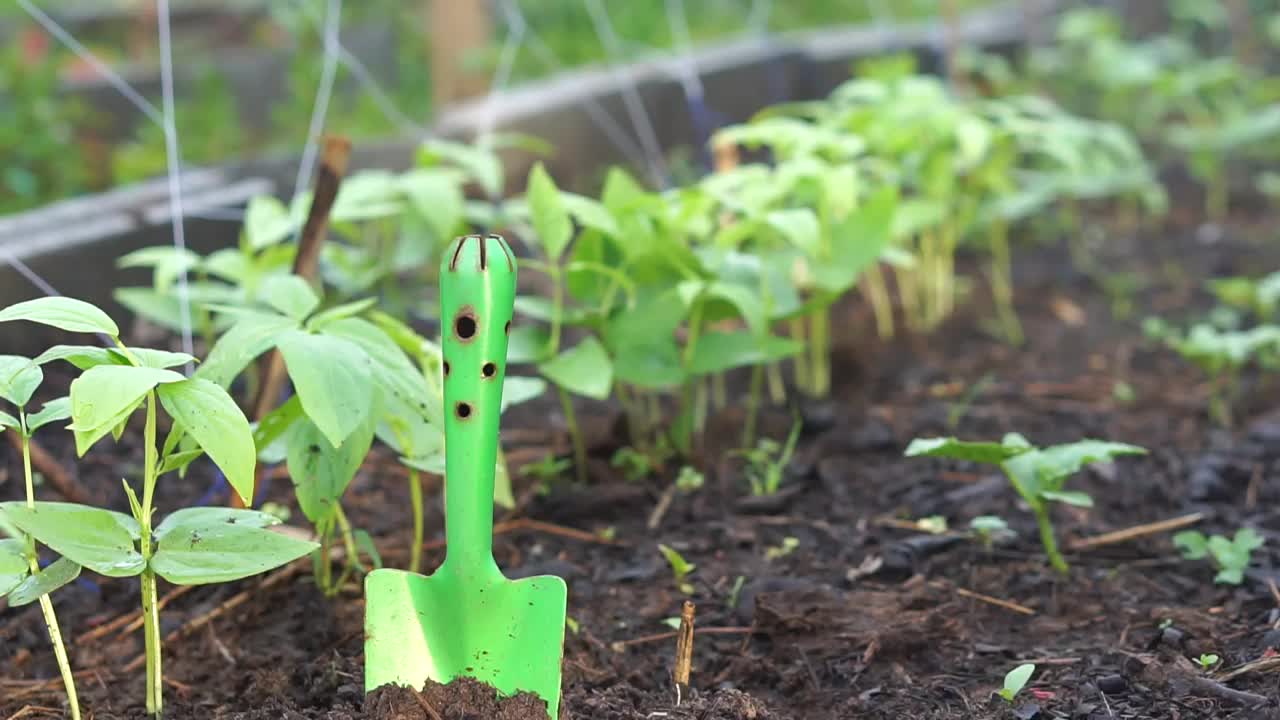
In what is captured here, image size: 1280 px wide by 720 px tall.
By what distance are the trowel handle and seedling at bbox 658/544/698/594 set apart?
49cm

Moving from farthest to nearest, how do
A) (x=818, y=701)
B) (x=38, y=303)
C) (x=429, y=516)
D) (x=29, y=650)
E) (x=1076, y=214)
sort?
(x=1076, y=214) → (x=429, y=516) → (x=29, y=650) → (x=818, y=701) → (x=38, y=303)

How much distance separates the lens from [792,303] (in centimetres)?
215

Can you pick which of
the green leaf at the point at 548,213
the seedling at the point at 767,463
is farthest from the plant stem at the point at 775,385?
the green leaf at the point at 548,213

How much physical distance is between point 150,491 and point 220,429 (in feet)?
0.44

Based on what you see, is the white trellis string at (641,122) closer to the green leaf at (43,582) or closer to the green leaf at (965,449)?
the green leaf at (965,449)

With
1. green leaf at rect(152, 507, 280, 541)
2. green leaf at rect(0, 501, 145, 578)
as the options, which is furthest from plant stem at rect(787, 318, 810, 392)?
green leaf at rect(0, 501, 145, 578)

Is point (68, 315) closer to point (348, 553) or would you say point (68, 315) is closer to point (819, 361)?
point (348, 553)

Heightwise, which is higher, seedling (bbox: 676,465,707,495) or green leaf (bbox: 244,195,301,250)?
green leaf (bbox: 244,195,301,250)

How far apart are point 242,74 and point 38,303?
441 centimetres

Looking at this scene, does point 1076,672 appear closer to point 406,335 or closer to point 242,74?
point 406,335

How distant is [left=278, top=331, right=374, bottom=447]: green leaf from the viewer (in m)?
1.30

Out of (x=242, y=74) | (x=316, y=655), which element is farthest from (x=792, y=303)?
(x=242, y=74)

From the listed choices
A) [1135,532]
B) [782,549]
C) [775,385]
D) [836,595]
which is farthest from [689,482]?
[1135,532]

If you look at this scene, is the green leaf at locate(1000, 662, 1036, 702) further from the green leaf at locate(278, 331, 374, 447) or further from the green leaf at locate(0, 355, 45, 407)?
the green leaf at locate(0, 355, 45, 407)
